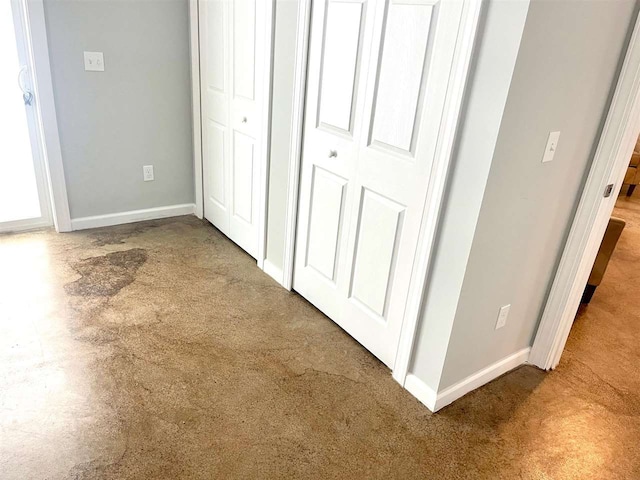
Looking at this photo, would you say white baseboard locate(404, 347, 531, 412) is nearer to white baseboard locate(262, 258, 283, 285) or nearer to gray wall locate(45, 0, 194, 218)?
white baseboard locate(262, 258, 283, 285)

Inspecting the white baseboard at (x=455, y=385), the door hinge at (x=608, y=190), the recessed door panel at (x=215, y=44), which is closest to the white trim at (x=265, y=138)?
the recessed door panel at (x=215, y=44)

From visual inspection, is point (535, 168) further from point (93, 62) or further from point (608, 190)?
point (93, 62)

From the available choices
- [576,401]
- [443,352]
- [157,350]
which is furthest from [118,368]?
[576,401]

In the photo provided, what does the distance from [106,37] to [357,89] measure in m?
1.88

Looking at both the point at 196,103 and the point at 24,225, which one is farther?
the point at 196,103

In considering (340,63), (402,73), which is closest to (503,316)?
(402,73)

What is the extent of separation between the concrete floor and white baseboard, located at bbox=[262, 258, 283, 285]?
0.17 feet

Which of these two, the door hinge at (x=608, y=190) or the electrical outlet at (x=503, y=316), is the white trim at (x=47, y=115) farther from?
the door hinge at (x=608, y=190)

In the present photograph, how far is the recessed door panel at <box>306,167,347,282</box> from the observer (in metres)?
2.23

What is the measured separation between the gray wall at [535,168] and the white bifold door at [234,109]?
141cm

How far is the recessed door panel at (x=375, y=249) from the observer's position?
195 cm

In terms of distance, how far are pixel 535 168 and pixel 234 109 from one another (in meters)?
1.86

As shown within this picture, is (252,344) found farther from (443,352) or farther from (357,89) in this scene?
(357,89)

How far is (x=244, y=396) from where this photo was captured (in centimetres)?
189
